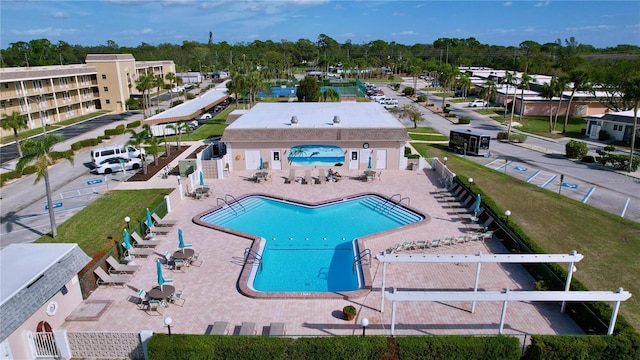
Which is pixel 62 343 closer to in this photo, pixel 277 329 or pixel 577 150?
pixel 277 329

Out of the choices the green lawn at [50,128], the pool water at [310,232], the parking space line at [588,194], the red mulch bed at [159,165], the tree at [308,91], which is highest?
the tree at [308,91]

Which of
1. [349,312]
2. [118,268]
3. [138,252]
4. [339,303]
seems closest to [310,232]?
[339,303]

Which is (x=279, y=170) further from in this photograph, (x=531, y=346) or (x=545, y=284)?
(x=531, y=346)

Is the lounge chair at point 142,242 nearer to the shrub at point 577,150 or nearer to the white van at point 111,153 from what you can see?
the white van at point 111,153

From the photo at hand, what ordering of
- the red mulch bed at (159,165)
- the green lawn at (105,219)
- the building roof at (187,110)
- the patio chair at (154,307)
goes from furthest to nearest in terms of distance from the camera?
the building roof at (187,110) < the red mulch bed at (159,165) < the green lawn at (105,219) < the patio chair at (154,307)

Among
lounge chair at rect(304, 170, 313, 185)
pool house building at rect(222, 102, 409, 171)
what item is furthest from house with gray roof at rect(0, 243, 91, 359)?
pool house building at rect(222, 102, 409, 171)

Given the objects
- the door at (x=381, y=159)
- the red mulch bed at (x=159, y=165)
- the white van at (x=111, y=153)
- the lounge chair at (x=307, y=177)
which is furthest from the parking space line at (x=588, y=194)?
the white van at (x=111, y=153)
